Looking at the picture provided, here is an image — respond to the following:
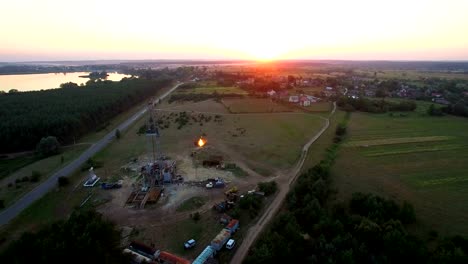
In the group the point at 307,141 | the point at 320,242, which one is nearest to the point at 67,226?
the point at 320,242

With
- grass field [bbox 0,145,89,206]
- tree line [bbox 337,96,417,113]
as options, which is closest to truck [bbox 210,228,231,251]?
grass field [bbox 0,145,89,206]

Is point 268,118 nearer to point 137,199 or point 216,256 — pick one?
point 137,199

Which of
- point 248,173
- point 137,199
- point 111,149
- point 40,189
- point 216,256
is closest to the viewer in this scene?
point 216,256

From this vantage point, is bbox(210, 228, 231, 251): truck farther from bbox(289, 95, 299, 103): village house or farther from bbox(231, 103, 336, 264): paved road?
bbox(289, 95, 299, 103): village house

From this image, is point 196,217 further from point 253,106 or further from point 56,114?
point 253,106

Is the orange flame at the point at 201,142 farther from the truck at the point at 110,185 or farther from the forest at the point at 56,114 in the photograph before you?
the forest at the point at 56,114

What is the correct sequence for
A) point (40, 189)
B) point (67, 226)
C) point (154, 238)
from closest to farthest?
1. point (67, 226)
2. point (154, 238)
3. point (40, 189)

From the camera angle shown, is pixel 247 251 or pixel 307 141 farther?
pixel 307 141
